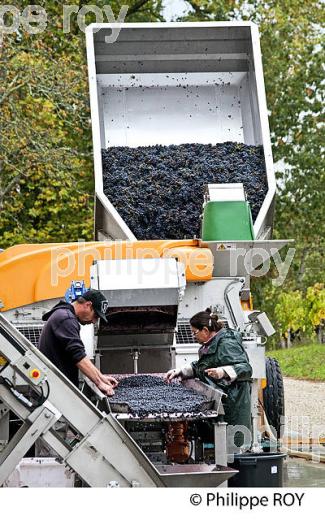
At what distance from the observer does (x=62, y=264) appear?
8.98m

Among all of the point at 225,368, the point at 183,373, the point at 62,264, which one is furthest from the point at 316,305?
A: the point at 225,368

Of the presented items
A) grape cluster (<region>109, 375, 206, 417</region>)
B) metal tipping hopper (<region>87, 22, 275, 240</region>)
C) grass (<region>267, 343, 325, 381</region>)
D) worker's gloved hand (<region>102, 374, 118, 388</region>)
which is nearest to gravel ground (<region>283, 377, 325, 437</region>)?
grass (<region>267, 343, 325, 381</region>)

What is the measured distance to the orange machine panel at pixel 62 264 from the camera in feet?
29.3

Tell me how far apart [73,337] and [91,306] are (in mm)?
229

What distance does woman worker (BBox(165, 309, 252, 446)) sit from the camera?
7.48 meters

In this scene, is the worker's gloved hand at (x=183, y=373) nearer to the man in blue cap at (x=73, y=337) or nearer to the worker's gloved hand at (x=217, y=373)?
the worker's gloved hand at (x=217, y=373)

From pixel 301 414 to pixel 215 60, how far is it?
5895 millimetres

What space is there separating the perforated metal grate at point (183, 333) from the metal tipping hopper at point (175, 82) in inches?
105

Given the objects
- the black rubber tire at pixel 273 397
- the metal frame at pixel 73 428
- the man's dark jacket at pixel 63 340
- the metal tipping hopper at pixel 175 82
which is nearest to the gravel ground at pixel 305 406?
the black rubber tire at pixel 273 397

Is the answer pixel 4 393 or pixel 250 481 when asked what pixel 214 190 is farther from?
pixel 4 393

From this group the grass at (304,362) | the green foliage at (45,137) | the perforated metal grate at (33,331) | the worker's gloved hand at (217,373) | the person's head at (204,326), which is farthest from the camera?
the grass at (304,362)

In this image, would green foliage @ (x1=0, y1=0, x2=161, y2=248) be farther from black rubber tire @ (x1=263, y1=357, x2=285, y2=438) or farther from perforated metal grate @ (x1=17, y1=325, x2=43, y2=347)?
perforated metal grate @ (x1=17, y1=325, x2=43, y2=347)

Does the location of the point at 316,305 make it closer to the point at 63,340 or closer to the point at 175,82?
the point at 175,82
